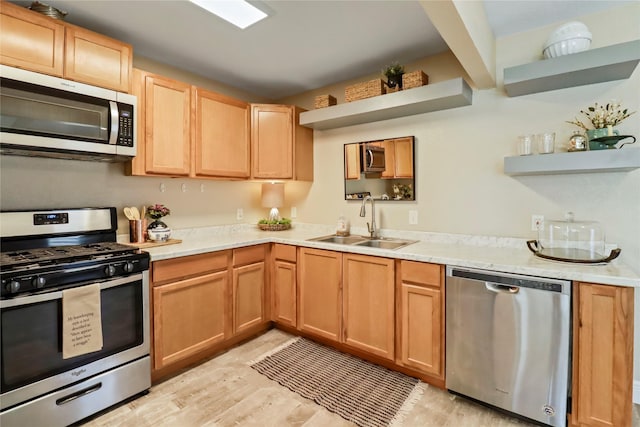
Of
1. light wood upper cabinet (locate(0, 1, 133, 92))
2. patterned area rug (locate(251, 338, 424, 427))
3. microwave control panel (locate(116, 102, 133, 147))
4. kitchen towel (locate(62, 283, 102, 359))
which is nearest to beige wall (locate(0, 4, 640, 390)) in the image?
microwave control panel (locate(116, 102, 133, 147))

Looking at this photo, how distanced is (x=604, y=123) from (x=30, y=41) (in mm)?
3486

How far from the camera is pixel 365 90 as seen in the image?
9.02 feet

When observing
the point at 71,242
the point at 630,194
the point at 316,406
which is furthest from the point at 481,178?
the point at 71,242

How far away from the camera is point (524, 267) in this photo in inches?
67.2

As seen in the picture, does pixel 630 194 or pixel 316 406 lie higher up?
pixel 630 194

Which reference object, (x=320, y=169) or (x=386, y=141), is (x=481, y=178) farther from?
(x=320, y=169)

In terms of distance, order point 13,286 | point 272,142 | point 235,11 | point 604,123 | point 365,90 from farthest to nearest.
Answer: point 272,142
point 365,90
point 235,11
point 604,123
point 13,286

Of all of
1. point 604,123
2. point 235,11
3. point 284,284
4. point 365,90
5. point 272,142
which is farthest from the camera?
point 272,142

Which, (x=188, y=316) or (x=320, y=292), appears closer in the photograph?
(x=188, y=316)

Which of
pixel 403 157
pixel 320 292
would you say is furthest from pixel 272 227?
pixel 403 157

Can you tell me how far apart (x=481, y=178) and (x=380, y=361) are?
5.36ft

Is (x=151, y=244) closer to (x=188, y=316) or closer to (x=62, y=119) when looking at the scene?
(x=188, y=316)

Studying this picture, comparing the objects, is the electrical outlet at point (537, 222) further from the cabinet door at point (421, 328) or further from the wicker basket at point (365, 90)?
the wicker basket at point (365, 90)

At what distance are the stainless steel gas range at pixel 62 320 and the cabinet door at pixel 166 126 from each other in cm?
68
